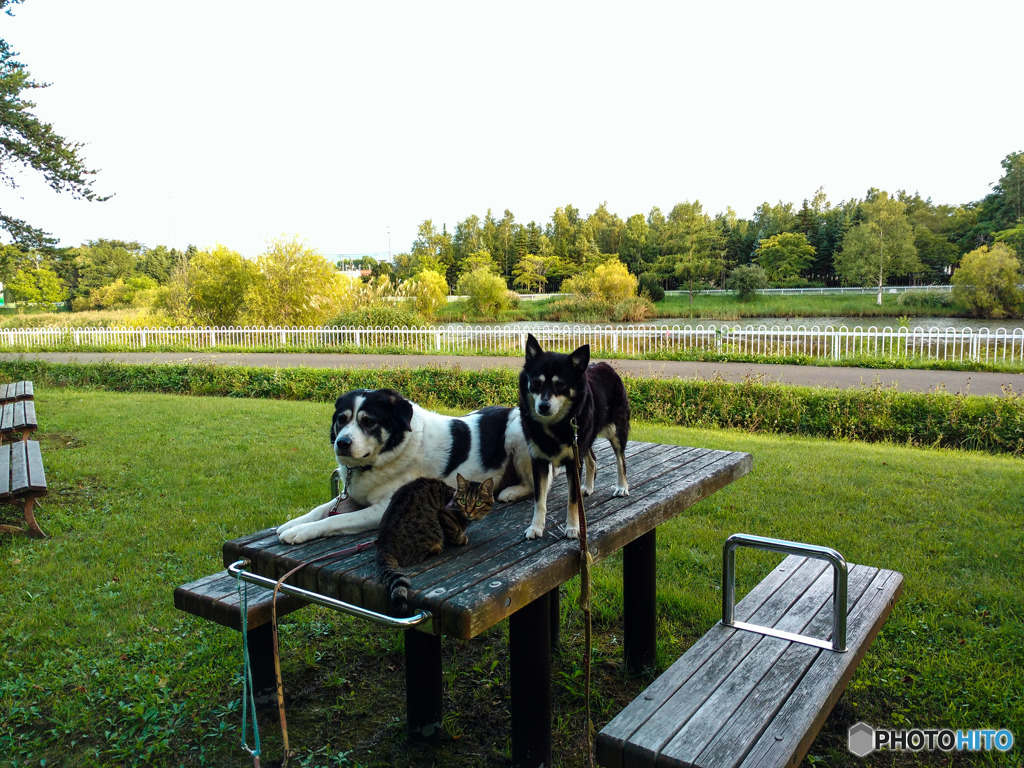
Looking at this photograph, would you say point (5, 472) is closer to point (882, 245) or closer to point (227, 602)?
point (227, 602)

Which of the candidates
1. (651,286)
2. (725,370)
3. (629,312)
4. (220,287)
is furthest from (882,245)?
(220,287)

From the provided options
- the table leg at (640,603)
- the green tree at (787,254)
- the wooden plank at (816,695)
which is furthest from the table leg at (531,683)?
the green tree at (787,254)

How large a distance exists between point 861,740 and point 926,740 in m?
0.29

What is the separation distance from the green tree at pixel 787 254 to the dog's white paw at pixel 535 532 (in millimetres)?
49219

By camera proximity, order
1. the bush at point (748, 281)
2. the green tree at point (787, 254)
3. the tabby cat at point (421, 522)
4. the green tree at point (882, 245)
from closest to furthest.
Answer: the tabby cat at point (421, 522)
the green tree at point (882, 245)
the bush at point (748, 281)
the green tree at point (787, 254)

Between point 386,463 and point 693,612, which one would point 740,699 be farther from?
point 693,612

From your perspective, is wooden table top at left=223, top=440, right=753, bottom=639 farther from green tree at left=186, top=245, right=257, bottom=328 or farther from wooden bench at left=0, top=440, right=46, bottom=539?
green tree at left=186, top=245, right=257, bottom=328

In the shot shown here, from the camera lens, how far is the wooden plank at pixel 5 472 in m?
4.77

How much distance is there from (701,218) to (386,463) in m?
45.9

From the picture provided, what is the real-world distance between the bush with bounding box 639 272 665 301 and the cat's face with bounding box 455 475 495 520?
146 feet

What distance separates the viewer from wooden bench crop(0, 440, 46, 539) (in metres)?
4.86

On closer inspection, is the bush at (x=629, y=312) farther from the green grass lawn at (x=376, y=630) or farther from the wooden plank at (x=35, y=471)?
the wooden plank at (x=35, y=471)

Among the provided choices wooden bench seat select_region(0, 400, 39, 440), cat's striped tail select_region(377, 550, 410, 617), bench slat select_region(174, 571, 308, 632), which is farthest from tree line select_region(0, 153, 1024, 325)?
cat's striped tail select_region(377, 550, 410, 617)

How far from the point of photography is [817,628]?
2.62 metres
